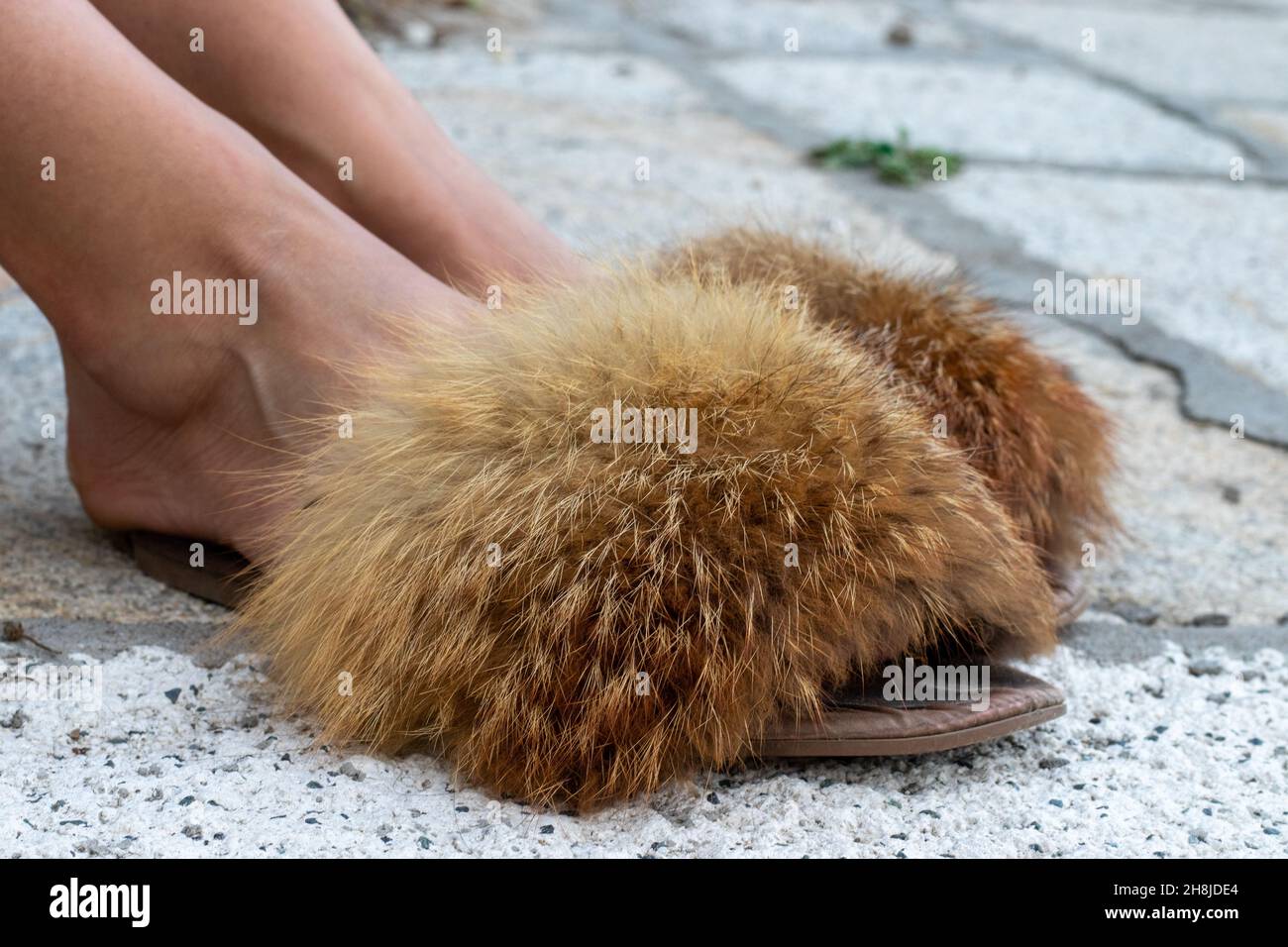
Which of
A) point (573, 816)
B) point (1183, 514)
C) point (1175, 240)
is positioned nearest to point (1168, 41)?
point (1175, 240)

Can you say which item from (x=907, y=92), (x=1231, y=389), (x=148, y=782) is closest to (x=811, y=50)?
(x=907, y=92)

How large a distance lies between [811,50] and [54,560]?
8.85 ft

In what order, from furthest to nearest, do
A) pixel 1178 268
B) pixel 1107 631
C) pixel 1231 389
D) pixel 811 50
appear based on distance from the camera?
1. pixel 811 50
2. pixel 1178 268
3. pixel 1231 389
4. pixel 1107 631

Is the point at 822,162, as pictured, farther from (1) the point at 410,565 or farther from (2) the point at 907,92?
(1) the point at 410,565

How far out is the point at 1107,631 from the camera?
1366mm

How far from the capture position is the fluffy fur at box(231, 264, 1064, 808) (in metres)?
0.98

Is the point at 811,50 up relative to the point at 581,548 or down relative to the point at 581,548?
up

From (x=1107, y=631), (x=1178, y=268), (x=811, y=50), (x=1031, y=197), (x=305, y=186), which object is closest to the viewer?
(x=305, y=186)

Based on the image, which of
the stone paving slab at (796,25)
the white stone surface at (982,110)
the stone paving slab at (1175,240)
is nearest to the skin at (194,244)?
the stone paving slab at (1175,240)

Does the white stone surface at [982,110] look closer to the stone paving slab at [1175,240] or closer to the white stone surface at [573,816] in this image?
the stone paving slab at [1175,240]

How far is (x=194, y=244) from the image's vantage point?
118 cm

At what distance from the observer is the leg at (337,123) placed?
1452 millimetres

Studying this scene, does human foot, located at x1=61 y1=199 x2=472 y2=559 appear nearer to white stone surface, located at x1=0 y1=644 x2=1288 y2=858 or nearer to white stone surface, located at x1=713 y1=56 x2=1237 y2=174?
white stone surface, located at x1=0 y1=644 x2=1288 y2=858

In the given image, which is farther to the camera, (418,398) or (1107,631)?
(1107,631)
